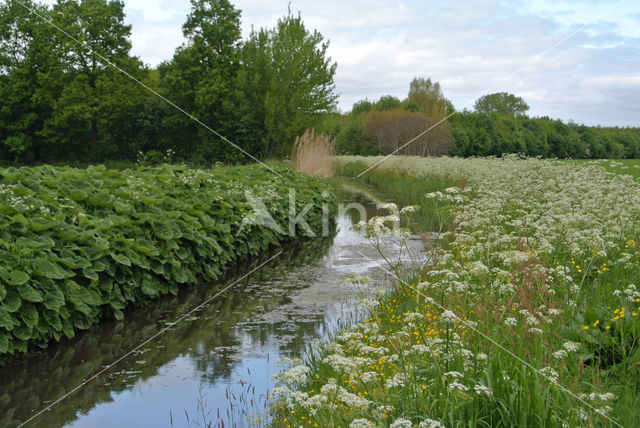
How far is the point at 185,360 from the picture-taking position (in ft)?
17.3

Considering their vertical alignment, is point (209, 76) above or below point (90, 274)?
above

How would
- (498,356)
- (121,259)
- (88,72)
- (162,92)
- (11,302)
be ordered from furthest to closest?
(162,92), (88,72), (121,259), (11,302), (498,356)

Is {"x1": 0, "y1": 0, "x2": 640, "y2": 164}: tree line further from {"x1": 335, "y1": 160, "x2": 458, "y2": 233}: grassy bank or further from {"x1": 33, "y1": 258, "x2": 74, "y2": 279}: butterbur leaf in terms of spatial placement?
{"x1": 33, "y1": 258, "x2": 74, "y2": 279}: butterbur leaf

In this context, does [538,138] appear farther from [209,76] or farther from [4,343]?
[4,343]

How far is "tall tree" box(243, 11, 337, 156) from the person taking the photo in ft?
90.5

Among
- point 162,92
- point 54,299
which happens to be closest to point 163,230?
point 54,299

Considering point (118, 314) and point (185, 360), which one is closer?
point (185, 360)

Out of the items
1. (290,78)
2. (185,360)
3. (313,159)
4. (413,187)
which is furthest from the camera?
(290,78)

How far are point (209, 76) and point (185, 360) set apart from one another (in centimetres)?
3090

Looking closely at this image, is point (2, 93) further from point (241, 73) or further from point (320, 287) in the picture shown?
point (320, 287)

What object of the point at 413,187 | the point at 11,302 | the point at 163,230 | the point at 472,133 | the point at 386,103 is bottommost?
the point at 11,302

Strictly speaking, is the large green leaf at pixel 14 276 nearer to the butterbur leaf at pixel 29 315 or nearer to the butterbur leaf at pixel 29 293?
the butterbur leaf at pixel 29 293

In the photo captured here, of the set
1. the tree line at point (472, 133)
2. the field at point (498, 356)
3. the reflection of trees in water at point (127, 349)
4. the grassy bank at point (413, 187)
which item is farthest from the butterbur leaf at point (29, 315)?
the tree line at point (472, 133)

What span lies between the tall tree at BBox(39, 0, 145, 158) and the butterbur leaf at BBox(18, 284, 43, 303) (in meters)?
29.6
